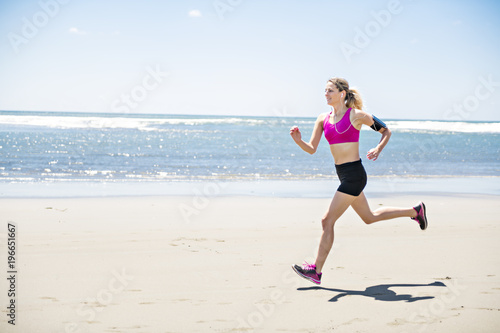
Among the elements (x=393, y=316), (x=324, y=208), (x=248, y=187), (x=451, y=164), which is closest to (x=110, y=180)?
(x=248, y=187)

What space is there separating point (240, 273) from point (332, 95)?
2.03 metres

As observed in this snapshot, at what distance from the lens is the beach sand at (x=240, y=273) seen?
3.89 meters

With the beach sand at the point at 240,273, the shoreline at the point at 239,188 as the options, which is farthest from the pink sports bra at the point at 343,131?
the shoreline at the point at 239,188

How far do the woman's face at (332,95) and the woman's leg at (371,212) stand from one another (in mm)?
981

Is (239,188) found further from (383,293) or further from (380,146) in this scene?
(383,293)

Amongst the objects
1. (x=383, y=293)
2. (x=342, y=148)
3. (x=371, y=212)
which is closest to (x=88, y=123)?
(x=371, y=212)

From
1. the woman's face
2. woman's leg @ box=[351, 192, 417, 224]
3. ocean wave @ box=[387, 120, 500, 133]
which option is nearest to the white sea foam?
ocean wave @ box=[387, 120, 500, 133]

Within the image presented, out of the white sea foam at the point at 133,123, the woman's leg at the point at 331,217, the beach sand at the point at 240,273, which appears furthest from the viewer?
the white sea foam at the point at 133,123

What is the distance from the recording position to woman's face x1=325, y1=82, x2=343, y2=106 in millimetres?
4879

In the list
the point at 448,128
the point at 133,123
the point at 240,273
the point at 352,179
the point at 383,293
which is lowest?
the point at 383,293

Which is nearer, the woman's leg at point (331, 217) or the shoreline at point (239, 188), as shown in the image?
the woman's leg at point (331, 217)

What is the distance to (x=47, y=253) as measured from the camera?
5695mm

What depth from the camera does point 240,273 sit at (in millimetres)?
5094

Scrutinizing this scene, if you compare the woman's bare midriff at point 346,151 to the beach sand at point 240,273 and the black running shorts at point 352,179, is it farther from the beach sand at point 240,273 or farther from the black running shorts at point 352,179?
the beach sand at point 240,273
